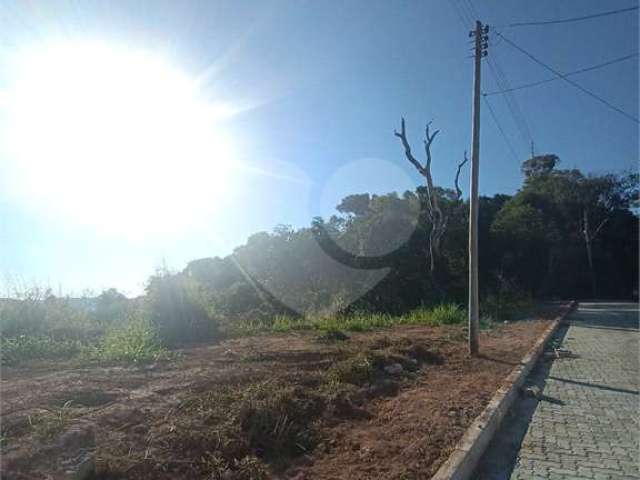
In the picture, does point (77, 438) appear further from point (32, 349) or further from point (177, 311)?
point (177, 311)

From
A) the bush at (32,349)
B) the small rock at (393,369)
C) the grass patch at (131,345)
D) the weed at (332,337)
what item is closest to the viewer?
the small rock at (393,369)

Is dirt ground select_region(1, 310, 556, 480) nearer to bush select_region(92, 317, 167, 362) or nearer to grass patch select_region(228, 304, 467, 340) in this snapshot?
bush select_region(92, 317, 167, 362)

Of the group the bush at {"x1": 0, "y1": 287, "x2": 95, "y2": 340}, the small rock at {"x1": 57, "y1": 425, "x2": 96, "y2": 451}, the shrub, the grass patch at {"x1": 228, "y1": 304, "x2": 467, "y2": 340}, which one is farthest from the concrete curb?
the bush at {"x1": 0, "y1": 287, "x2": 95, "y2": 340}

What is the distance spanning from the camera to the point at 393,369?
239 inches

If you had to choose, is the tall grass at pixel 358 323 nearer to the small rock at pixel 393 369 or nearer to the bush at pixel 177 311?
the bush at pixel 177 311

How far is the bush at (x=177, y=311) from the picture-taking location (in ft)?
30.8

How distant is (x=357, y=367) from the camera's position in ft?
18.7

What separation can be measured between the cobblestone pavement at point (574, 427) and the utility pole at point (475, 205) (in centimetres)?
111

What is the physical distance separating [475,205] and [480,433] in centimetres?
495

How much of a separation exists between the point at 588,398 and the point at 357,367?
2830mm

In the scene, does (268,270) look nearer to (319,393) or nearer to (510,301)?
(510,301)

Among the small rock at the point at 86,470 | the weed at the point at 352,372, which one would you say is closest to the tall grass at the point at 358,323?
the weed at the point at 352,372

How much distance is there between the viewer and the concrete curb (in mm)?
3180

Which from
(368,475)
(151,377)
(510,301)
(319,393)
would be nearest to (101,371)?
(151,377)
